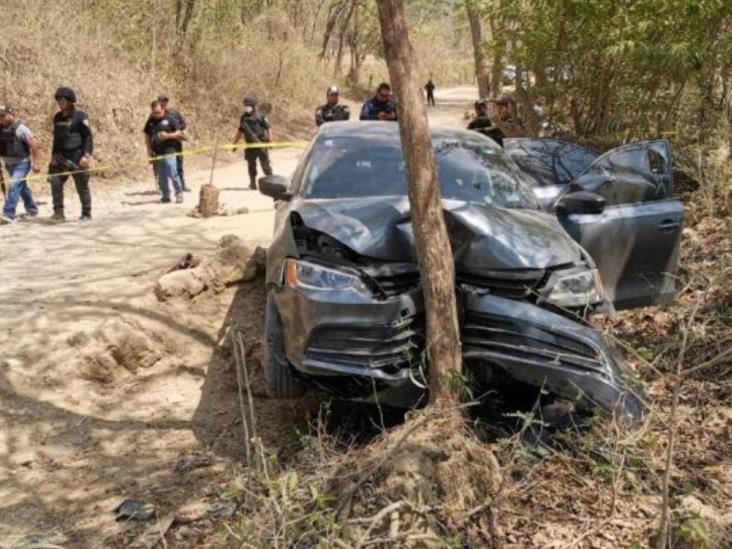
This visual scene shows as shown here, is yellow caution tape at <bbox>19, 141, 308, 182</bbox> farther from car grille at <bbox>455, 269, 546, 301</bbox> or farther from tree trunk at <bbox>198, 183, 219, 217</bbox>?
car grille at <bbox>455, 269, 546, 301</bbox>

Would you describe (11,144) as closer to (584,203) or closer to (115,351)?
(115,351)

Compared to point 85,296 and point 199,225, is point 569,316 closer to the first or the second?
point 85,296

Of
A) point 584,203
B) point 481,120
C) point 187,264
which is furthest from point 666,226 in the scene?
point 481,120

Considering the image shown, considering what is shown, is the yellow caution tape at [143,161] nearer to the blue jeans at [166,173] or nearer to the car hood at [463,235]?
the blue jeans at [166,173]

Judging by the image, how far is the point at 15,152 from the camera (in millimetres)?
10102

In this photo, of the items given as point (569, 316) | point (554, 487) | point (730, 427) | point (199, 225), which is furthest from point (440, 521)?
point (199, 225)

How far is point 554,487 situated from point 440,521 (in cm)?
76

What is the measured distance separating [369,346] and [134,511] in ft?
4.70

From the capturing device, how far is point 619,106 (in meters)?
9.74

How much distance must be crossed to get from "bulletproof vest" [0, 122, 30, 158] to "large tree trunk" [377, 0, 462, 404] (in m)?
8.46

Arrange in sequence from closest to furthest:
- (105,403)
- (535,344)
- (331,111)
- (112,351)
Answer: (535,344) < (105,403) < (112,351) < (331,111)

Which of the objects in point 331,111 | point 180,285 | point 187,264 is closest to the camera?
point 180,285

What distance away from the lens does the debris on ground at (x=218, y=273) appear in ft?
20.1

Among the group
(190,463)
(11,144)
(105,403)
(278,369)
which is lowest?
(190,463)
